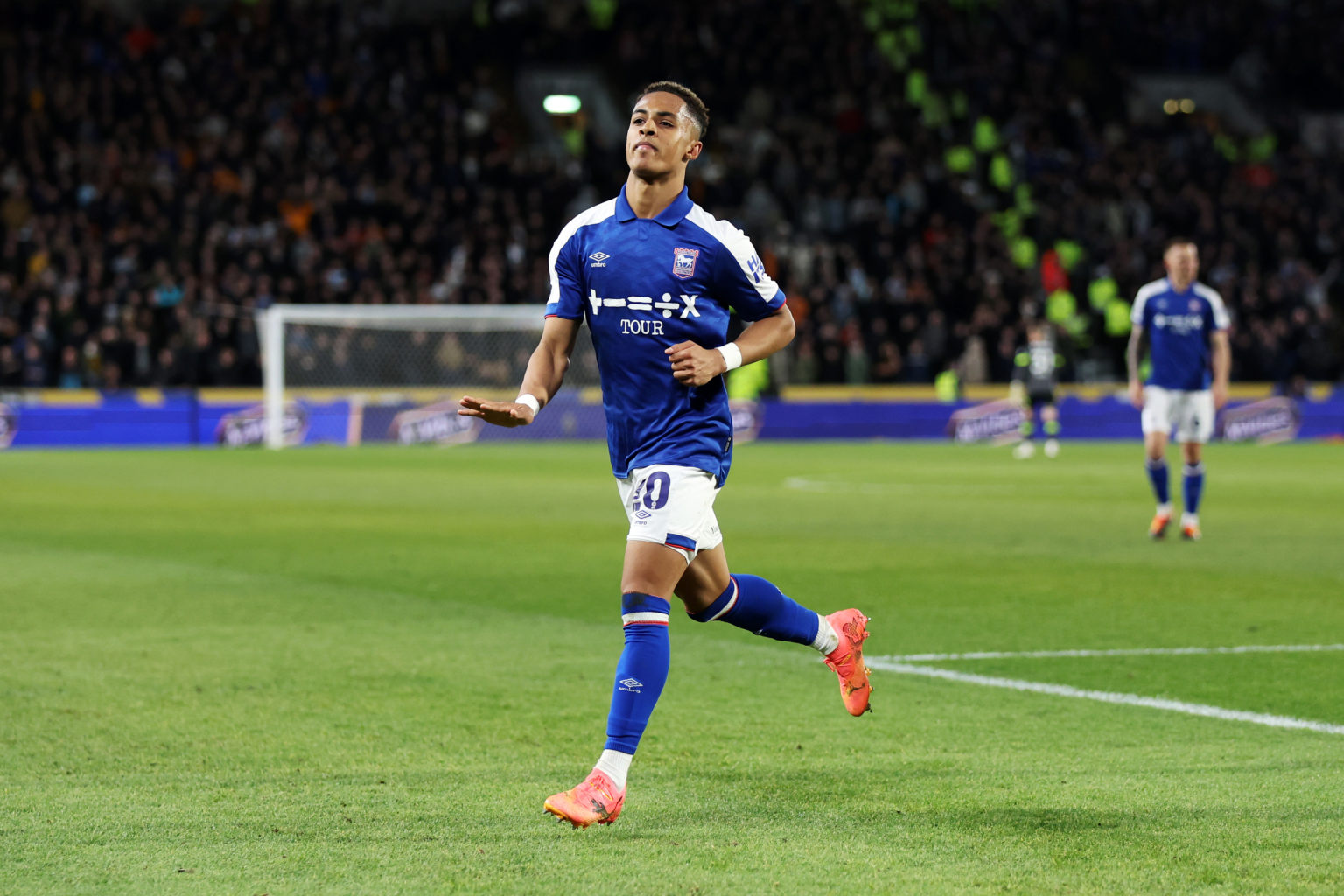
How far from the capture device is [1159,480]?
13898mm

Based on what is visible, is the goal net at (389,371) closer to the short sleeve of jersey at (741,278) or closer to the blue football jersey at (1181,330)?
the blue football jersey at (1181,330)

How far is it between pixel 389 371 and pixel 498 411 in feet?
85.5

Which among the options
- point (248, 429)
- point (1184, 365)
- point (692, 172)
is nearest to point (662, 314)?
point (1184, 365)

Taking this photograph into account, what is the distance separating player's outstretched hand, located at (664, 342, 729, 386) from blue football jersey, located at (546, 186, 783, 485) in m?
0.17

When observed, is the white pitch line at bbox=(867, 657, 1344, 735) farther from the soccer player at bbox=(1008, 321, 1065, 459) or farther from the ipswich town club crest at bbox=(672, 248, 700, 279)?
the soccer player at bbox=(1008, 321, 1065, 459)

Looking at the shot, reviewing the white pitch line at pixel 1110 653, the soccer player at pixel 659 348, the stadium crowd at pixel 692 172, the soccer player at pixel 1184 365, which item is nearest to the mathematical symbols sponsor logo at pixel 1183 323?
the soccer player at pixel 1184 365

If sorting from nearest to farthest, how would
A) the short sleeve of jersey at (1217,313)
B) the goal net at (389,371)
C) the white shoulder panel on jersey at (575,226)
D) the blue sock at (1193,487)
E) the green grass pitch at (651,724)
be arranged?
1. the green grass pitch at (651,724)
2. the white shoulder panel on jersey at (575,226)
3. the short sleeve of jersey at (1217,313)
4. the blue sock at (1193,487)
5. the goal net at (389,371)

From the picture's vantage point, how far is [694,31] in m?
38.0

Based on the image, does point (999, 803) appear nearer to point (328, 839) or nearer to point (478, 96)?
point (328, 839)

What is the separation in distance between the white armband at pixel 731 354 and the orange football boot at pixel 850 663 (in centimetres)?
112

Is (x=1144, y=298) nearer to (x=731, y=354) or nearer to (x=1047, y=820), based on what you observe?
(x=731, y=354)

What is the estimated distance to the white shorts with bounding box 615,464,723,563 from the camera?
5.00 metres

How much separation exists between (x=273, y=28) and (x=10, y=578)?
25051 mm

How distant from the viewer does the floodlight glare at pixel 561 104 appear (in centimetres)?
3688
